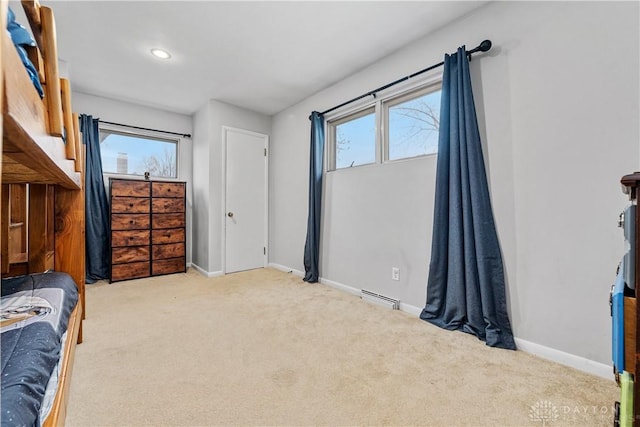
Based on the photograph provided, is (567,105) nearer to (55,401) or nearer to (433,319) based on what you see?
(433,319)

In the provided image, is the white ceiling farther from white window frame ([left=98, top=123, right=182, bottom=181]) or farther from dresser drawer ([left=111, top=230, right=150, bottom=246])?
dresser drawer ([left=111, top=230, right=150, bottom=246])

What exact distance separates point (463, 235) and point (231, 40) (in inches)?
93.2

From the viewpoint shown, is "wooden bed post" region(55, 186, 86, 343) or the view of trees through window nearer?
"wooden bed post" region(55, 186, 86, 343)

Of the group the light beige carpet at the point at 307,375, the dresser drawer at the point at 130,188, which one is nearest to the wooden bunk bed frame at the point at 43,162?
the light beige carpet at the point at 307,375

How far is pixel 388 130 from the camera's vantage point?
270 centimetres

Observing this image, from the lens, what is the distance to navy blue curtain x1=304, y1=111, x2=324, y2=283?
3.23 meters

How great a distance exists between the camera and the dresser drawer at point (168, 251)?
3594 mm

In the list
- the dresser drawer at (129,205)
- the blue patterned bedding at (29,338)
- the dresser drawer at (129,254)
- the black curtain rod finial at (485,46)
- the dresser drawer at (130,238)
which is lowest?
the dresser drawer at (129,254)

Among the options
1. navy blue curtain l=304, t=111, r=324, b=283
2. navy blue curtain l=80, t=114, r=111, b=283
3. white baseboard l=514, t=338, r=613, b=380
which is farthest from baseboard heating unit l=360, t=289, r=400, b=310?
navy blue curtain l=80, t=114, r=111, b=283

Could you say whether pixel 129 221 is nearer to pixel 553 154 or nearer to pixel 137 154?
pixel 137 154

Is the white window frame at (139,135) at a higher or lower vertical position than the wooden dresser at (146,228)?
higher

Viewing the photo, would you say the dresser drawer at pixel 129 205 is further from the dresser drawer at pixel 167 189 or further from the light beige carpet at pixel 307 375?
the light beige carpet at pixel 307 375

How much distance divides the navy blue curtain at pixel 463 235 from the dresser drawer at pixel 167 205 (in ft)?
10.3

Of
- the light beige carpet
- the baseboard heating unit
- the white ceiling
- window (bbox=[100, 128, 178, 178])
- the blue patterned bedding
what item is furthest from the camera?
window (bbox=[100, 128, 178, 178])
